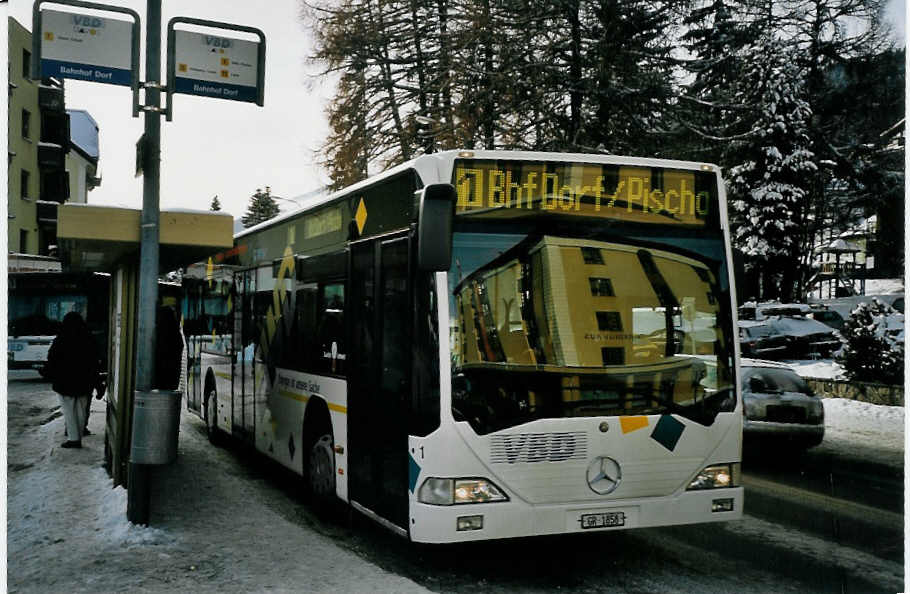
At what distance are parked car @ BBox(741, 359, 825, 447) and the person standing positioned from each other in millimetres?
8360

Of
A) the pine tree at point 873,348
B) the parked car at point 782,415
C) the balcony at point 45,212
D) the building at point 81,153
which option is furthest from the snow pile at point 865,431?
the building at point 81,153

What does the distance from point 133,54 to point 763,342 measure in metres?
19.2

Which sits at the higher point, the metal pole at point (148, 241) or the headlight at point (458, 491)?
the metal pole at point (148, 241)

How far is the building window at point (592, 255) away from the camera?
6312 mm

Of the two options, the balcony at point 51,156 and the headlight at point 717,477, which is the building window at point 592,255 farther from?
the balcony at point 51,156

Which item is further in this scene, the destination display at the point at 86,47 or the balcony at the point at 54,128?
the balcony at the point at 54,128

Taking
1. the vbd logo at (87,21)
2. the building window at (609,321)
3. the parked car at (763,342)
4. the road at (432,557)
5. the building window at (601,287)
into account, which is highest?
the vbd logo at (87,21)

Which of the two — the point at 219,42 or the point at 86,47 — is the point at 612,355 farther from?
the point at 86,47

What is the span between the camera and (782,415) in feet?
41.2

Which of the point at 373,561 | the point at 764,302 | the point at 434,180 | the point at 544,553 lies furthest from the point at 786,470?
the point at 764,302

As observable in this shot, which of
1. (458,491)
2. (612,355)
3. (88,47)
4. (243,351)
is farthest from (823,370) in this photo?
(88,47)

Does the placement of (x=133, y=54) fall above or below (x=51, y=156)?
below

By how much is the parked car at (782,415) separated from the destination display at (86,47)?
8.93 metres

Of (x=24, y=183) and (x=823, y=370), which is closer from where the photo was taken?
(x=823, y=370)
